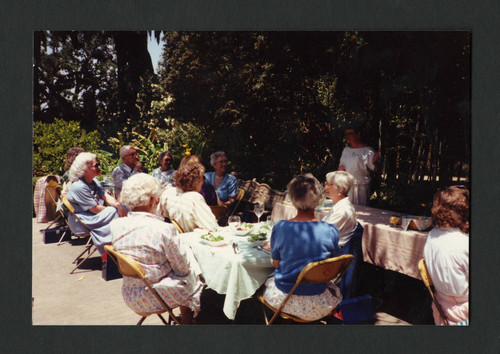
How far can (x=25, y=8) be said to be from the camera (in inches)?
119

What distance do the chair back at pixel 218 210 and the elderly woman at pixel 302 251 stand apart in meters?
2.10

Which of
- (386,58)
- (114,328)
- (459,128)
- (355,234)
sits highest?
(386,58)

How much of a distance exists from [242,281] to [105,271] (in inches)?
89.0

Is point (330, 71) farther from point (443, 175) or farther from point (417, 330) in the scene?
point (417, 330)

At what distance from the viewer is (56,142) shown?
402 cm

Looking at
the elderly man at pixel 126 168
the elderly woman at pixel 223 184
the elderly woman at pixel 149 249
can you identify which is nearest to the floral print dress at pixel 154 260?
the elderly woman at pixel 149 249

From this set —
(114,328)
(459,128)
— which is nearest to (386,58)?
(459,128)

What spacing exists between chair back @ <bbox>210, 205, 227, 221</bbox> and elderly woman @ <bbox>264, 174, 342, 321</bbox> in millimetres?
2099

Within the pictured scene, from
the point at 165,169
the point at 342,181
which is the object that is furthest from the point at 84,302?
the point at 342,181

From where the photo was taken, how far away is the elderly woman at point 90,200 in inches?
157

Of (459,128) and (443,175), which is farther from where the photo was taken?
(443,175)

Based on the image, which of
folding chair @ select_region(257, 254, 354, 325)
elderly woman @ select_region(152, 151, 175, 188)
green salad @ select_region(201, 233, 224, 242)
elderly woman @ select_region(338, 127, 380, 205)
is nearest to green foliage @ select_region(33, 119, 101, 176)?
elderly woman @ select_region(152, 151, 175, 188)

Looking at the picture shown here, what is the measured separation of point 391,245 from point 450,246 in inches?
36.6

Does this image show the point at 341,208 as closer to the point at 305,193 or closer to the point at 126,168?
the point at 305,193
